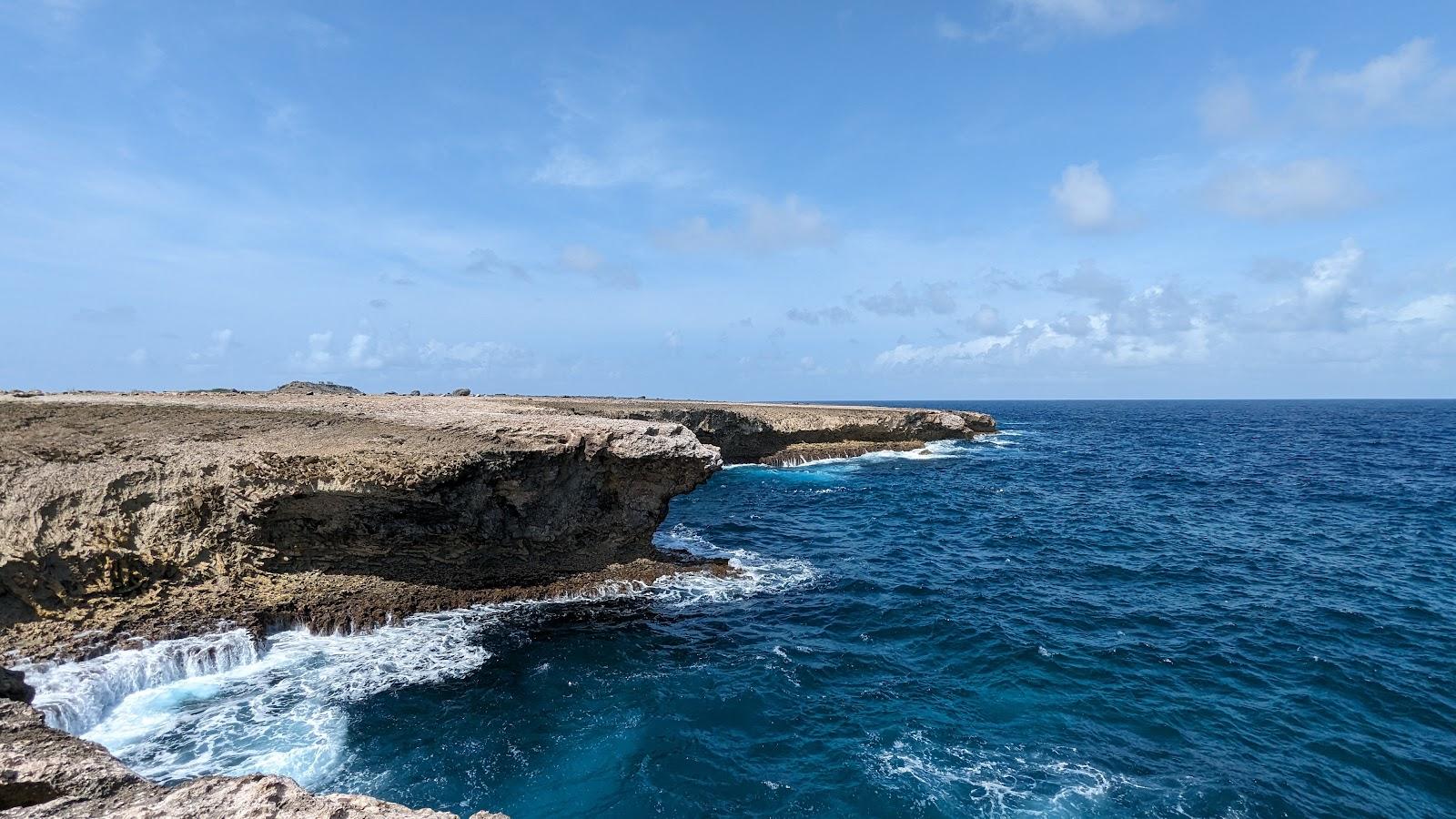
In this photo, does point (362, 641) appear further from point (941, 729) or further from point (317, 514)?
point (941, 729)

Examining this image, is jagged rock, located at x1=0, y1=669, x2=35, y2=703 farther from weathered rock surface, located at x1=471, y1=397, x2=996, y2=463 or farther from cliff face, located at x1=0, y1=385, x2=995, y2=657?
weathered rock surface, located at x1=471, y1=397, x2=996, y2=463

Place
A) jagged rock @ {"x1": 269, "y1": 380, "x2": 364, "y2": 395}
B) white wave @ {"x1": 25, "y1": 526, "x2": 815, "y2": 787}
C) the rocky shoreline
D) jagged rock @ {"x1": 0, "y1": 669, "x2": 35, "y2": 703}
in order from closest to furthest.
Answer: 1. jagged rock @ {"x1": 0, "y1": 669, "x2": 35, "y2": 703}
2. white wave @ {"x1": 25, "y1": 526, "x2": 815, "y2": 787}
3. the rocky shoreline
4. jagged rock @ {"x1": 269, "y1": 380, "x2": 364, "y2": 395}

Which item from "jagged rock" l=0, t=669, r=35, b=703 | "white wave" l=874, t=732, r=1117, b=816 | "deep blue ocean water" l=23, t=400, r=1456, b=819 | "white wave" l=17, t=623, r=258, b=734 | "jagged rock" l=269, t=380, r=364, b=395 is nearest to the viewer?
"jagged rock" l=0, t=669, r=35, b=703

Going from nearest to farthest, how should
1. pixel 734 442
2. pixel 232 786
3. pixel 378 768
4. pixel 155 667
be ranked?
pixel 232 786
pixel 378 768
pixel 155 667
pixel 734 442

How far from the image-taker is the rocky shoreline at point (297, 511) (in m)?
16.2

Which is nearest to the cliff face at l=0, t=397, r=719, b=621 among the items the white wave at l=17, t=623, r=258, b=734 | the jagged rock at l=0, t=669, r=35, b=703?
the white wave at l=17, t=623, r=258, b=734

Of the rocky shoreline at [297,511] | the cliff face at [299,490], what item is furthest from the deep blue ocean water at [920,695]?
the cliff face at [299,490]

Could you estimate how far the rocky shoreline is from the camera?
53.0 ft

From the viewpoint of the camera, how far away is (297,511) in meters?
18.0

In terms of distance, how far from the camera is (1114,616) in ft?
66.3

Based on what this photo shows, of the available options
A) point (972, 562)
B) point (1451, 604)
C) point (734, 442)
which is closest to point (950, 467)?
point (734, 442)

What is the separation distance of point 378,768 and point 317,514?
28.7ft

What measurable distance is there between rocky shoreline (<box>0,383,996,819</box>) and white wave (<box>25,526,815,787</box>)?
0.77 m

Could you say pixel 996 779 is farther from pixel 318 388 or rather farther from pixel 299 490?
pixel 318 388
